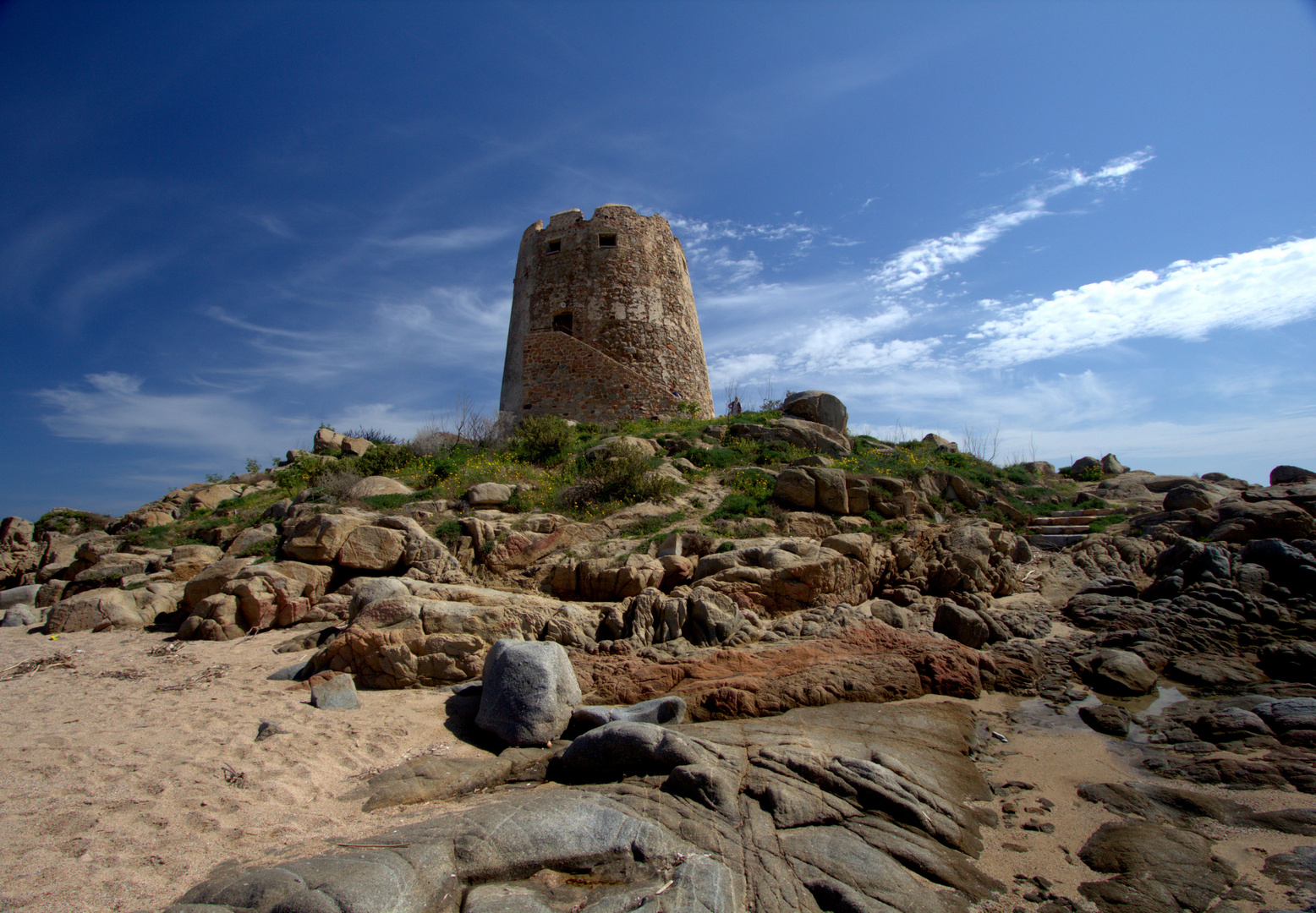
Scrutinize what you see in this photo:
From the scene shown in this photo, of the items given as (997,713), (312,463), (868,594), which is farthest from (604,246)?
(997,713)

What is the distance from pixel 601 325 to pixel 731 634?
39.2 ft

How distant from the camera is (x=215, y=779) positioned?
3.72 meters

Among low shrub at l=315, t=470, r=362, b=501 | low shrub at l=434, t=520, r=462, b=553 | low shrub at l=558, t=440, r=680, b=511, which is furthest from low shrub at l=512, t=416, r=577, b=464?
low shrub at l=434, t=520, r=462, b=553

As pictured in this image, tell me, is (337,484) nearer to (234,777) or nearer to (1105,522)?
(234,777)

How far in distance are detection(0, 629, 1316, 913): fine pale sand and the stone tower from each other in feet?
36.6

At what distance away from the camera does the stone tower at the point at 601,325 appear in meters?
16.5

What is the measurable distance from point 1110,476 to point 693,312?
14.3 metres

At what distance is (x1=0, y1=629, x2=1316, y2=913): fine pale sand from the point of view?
9.34 feet

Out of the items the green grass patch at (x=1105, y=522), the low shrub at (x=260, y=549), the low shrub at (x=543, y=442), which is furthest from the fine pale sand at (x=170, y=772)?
the green grass patch at (x=1105, y=522)

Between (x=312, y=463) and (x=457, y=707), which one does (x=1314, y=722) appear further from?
(x=312, y=463)

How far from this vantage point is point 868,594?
8.79 metres

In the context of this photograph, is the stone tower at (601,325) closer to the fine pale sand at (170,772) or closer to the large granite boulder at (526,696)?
the fine pale sand at (170,772)

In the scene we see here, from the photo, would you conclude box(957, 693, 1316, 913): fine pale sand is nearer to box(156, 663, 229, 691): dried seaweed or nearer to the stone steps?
box(156, 663, 229, 691): dried seaweed

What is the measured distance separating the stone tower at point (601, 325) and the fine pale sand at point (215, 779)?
1115cm
